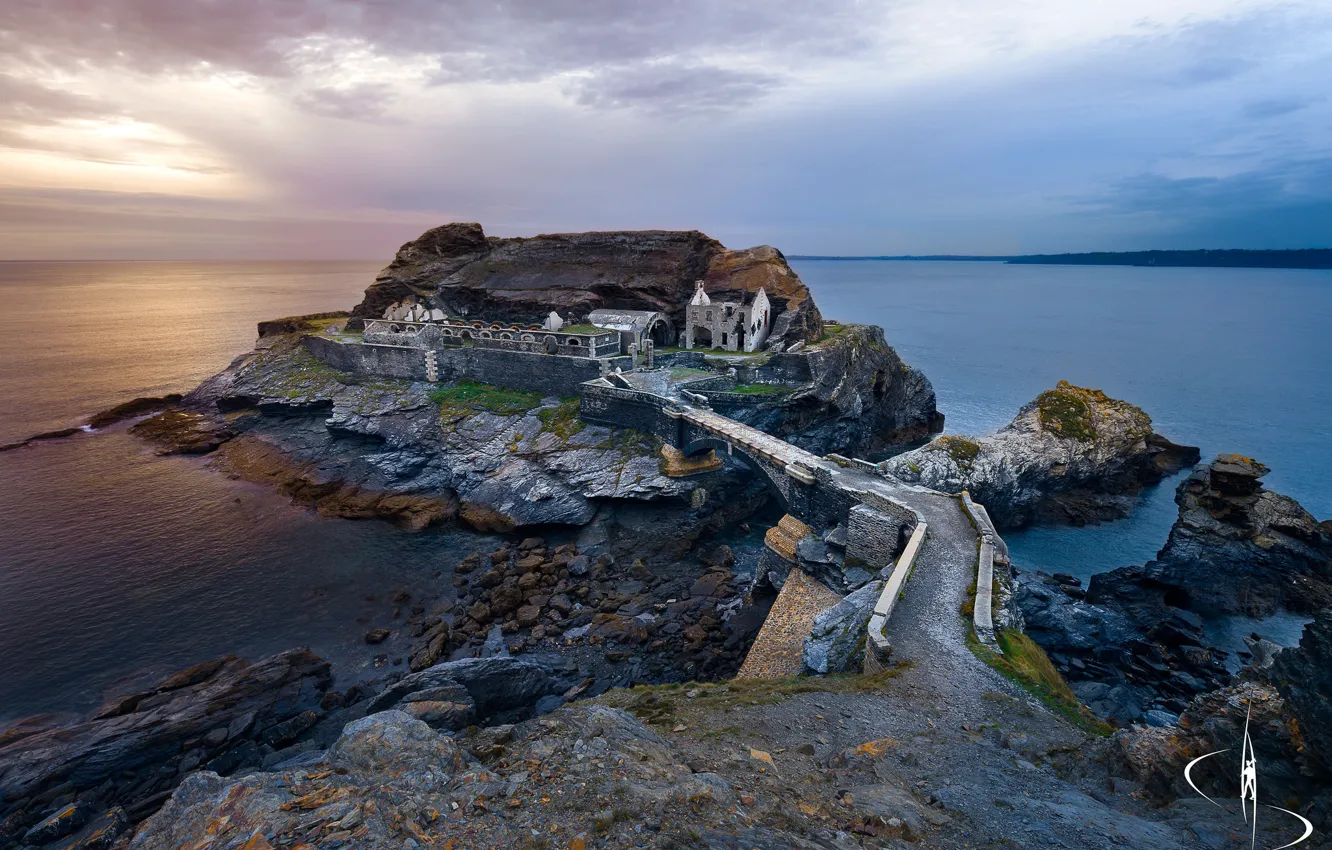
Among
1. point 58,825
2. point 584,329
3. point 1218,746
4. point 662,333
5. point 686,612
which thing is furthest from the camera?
point 662,333

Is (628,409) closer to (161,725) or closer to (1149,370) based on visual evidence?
(161,725)

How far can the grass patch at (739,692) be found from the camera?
11.3 meters

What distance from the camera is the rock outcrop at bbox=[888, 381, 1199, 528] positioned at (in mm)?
28453

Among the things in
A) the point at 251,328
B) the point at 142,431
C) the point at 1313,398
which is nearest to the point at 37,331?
the point at 251,328

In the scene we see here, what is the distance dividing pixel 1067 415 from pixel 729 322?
760 inches

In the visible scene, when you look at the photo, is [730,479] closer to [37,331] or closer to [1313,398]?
[1313,398]

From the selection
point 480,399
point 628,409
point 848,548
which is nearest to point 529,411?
point 480,399

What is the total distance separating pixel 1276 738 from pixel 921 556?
9.36 meters

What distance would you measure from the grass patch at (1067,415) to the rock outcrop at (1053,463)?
52mm

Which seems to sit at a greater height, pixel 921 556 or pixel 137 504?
pixel 921 556

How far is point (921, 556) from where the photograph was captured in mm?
16391

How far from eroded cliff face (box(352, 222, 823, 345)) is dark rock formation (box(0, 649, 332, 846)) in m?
29.1

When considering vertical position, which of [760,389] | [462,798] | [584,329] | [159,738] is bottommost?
[159,738]

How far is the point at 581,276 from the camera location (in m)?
44.4
